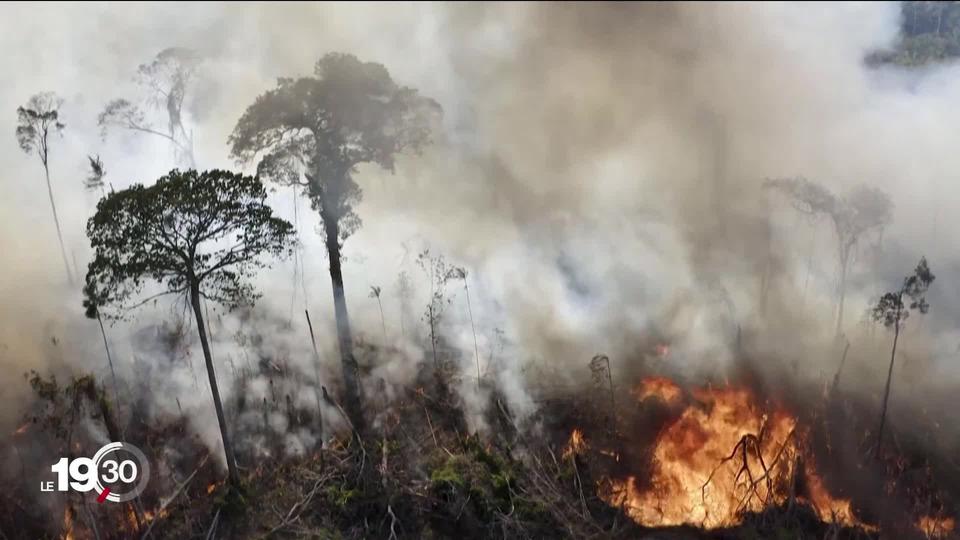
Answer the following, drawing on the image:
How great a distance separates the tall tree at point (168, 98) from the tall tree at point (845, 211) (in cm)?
2403

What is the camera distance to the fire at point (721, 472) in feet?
55.8

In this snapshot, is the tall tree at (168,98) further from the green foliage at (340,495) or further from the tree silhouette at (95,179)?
the green foliage at (340,495)

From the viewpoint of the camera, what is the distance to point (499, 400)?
20031 mm

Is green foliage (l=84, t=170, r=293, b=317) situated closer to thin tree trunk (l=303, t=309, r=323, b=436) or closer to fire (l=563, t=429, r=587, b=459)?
thin tree trunk (l=303, t=309, r=323, b=436)

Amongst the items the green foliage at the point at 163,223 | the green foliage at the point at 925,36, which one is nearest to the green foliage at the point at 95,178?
the green foliage at the point at 163,223

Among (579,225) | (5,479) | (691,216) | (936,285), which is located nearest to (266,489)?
(5,479)

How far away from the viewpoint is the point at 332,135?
20.3 m

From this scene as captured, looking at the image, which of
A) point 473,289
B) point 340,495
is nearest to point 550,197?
point 473,289

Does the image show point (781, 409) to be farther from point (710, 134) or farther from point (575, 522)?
point (710, 134)

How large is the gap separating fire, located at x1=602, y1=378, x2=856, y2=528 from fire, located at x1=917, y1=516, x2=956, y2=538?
63.2 inches

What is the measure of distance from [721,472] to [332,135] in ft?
47.5

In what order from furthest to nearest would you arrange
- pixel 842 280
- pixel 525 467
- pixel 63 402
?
pixel 842 280 → pixel 63 402 → pixel 525 467

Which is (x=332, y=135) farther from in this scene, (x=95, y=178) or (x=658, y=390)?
(x=95, y=178)

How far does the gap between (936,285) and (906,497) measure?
736 centimetres
